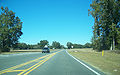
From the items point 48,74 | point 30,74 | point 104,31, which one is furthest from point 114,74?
point 104,31

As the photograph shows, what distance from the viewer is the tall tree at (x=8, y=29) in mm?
58281

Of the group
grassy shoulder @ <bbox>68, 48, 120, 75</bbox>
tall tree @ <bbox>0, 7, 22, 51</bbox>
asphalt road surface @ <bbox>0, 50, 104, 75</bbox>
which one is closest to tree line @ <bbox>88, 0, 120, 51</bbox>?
grassy shoulder @ <bbox>68, 48, 120, 75</bbox>

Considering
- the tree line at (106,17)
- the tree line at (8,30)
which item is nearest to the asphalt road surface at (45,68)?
the tree line at (106,17)

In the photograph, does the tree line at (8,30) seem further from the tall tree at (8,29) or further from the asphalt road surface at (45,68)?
the asphalt road surface at (45,68)

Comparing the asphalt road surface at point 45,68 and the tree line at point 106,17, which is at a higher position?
Result: the tree line at point 106,17

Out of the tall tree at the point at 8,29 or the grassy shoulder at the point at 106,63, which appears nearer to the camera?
the grassy shoulder at the point at 106,63

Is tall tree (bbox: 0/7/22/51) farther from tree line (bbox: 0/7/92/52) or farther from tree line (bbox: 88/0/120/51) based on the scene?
tree line (bbox: 88/0/120/51)

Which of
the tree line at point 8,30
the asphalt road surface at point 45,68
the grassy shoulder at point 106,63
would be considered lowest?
the asphalt road surface at point 45,68

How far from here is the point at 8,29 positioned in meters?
59.0

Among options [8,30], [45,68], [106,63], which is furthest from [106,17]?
[8,30]

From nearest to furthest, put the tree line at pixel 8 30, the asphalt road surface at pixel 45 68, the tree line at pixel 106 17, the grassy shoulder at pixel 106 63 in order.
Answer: the asphalt road surface at pixel 45 68, the grassy shoulder at pixel 106 63, the tree line at pixel 106 17, the tree line at pixel 8 30

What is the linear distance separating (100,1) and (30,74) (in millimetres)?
33628

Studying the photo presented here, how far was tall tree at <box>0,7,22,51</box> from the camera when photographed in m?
58.3

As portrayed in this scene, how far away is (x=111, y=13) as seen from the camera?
118 feet
